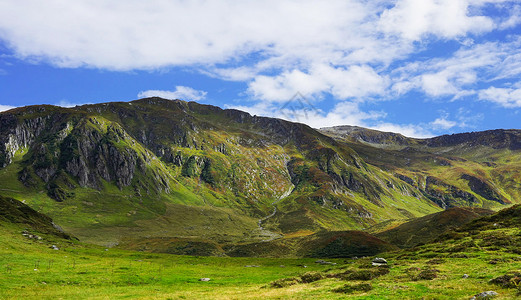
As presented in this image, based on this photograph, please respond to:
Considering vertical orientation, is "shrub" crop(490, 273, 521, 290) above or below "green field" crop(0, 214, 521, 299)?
above

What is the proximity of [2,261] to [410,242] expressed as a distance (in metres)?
150

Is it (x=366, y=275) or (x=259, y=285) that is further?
(x=259, y=285)

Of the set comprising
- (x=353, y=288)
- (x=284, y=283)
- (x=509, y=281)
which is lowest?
(x=284, y=283)

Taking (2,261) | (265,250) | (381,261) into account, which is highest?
(2,261)

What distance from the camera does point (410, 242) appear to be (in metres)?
148

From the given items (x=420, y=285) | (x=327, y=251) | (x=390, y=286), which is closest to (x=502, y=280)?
(x=420, y=285)

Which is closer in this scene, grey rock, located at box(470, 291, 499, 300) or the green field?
grey rock, located at box(470, 291, 499, 300)

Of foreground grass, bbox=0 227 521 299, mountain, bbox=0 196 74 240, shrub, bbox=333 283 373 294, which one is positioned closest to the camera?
foreground grass, bbox=0 227 521 299

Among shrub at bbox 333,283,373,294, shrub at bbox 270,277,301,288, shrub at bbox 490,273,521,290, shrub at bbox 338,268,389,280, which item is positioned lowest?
shrub at bbox 270,277,301,288

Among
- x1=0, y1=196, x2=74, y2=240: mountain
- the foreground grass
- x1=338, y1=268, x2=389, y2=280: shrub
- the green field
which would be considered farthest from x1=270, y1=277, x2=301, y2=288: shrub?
x1=0, y1=196, x2=74, y2=240: mountain

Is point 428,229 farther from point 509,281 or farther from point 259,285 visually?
point 509,281

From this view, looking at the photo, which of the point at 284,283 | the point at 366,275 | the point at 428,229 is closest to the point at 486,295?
the point at 366,275

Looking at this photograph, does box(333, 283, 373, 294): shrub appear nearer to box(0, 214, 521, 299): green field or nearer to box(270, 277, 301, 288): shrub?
box(0, 214, 521, 299): green field

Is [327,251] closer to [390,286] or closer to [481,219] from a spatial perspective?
[481,219]
